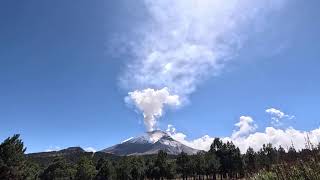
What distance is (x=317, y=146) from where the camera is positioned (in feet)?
33.9

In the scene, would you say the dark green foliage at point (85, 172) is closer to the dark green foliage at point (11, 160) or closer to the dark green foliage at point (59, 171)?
the dark green foliage at point (59, 171)

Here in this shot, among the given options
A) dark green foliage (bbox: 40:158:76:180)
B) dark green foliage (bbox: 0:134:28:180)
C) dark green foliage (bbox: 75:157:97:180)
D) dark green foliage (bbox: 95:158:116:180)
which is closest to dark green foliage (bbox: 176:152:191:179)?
dark green foliage (bbox: 95:158:116:180)

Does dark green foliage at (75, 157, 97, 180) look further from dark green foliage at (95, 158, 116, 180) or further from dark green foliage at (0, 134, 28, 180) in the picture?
dark green foliage at (0, 134, 28, 180)

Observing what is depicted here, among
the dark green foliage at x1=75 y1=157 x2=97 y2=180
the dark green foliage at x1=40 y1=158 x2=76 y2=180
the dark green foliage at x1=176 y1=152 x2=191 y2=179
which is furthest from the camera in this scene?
the dark green foliage at x1=176 y1=152 x2=191 y2=179

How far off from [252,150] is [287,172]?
138 m

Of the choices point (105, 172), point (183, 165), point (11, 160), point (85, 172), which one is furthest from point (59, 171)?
point (11, 160)

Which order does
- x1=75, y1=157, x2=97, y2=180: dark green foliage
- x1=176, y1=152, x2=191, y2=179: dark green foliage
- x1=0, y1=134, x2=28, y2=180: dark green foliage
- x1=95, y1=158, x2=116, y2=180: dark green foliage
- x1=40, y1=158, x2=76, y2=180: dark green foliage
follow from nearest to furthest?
x1=0, y1=134, x2=28, y2=180: dark green foliage → x1=75, y1=157, x2=97, y2=180: dark green foliage → x1=95, y1=158, x2=116, y2=180: dark green foliage → x1=40, y1=158, x2=76, y2=180: dark green foliage → x1=176, y1=152, x2=191, y2=179: dark green foliage

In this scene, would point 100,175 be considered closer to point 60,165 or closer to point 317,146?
point 60,165

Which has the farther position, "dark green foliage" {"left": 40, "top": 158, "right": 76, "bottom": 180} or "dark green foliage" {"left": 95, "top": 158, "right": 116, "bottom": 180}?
"dark green foliage" {"left": 40, "top": 158, "right": 76, "bottom": 180}

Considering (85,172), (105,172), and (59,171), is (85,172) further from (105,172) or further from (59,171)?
(59,171)

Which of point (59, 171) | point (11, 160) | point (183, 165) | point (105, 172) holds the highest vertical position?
point (183, 165)

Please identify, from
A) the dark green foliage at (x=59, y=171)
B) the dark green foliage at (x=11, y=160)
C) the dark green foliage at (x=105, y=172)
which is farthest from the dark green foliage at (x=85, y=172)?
the dark green foliage at (x=11, y=160)

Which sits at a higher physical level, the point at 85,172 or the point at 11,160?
the point at 85,172

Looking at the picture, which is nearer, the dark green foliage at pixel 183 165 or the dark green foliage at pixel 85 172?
the dark green foliage at pixel 85 172
